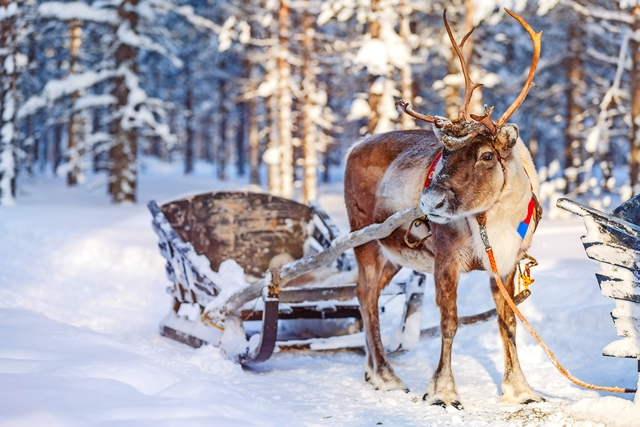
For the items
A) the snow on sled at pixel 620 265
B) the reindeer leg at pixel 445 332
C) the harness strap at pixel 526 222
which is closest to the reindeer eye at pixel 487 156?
the harness strap at pixel 526 222

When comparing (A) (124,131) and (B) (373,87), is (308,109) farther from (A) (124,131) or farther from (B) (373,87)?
(B) (373,87)

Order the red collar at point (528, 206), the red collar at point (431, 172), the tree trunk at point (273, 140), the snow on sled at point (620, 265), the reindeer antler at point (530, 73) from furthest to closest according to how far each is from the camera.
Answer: the tree trunk at point (273, 140) → the red collar at point (431, 172) → the red collar at point (528, 206) → the reindeer antler at point (530, 73) → the snow on sled at point (620, 265)

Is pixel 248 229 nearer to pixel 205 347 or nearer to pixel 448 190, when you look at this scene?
pixel 205 347

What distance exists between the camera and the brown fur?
14.5 feet

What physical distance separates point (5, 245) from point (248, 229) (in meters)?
6.90

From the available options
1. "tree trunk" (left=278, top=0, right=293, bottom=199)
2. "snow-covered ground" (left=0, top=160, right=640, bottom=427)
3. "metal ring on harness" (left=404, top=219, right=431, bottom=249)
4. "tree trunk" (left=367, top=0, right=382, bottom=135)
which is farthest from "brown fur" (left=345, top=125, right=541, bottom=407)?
"tree trunk" (left=278, top=0, right=293, bottom=199)

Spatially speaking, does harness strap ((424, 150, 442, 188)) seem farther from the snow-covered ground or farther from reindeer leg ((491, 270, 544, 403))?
the snow-covered ground

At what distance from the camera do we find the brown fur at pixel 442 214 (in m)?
4.43

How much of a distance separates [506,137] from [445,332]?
4.96 feet

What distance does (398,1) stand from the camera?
15.6 m

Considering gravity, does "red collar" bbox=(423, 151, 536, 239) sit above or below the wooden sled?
above

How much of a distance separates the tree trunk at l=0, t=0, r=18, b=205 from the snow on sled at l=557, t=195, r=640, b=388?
57.5ft

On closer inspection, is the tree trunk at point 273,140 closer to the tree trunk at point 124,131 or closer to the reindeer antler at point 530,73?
the tree trunk at point 124,131

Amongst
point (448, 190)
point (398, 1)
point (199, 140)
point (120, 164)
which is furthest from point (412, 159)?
point (199, 140)
